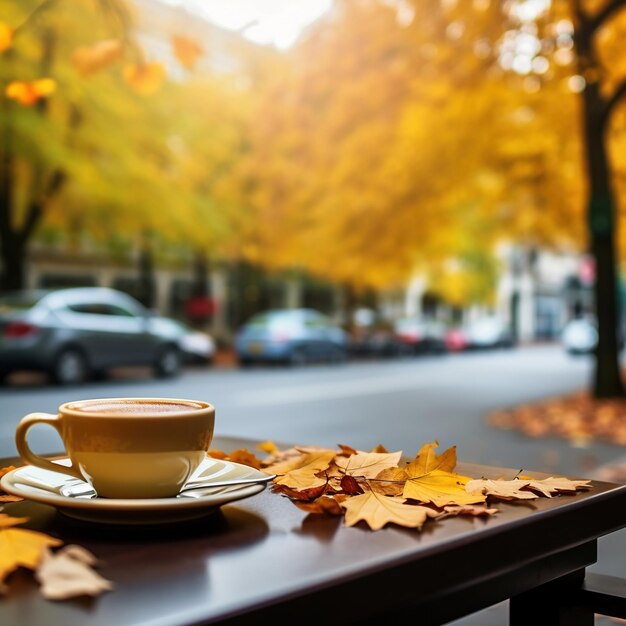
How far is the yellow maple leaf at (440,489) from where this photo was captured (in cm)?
125

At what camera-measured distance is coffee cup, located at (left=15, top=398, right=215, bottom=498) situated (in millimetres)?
1160

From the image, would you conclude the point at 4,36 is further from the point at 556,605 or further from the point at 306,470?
the point at 556,605

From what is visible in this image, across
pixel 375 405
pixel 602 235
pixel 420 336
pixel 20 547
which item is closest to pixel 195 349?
pixel 420 336

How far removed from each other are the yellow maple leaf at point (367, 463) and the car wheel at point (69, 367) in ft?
49.1

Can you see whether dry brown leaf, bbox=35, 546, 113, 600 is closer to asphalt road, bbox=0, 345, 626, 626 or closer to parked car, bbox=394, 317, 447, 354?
asphalt road, bbox=0, 345, 626, 626

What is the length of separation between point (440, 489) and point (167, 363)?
17.9 m

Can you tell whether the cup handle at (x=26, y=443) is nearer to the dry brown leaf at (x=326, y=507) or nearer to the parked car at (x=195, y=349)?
the dry brown leaf at (x=326, y=507)

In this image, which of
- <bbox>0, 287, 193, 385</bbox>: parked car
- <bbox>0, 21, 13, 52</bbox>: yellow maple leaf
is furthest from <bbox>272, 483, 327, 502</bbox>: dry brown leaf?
<bbox>0, 287, 193, 385</bbox>: parked car

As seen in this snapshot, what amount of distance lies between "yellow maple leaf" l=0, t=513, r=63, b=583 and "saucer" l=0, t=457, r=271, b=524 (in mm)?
65

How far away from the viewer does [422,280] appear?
45.4 meters

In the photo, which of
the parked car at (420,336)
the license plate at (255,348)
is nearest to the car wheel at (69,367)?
the license plate at (255,348)

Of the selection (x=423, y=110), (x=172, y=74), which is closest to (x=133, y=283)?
(x=172, y=74)

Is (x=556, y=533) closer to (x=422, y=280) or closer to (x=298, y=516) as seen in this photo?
(x=298, y=516)

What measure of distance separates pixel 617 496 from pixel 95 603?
0.82 metres
